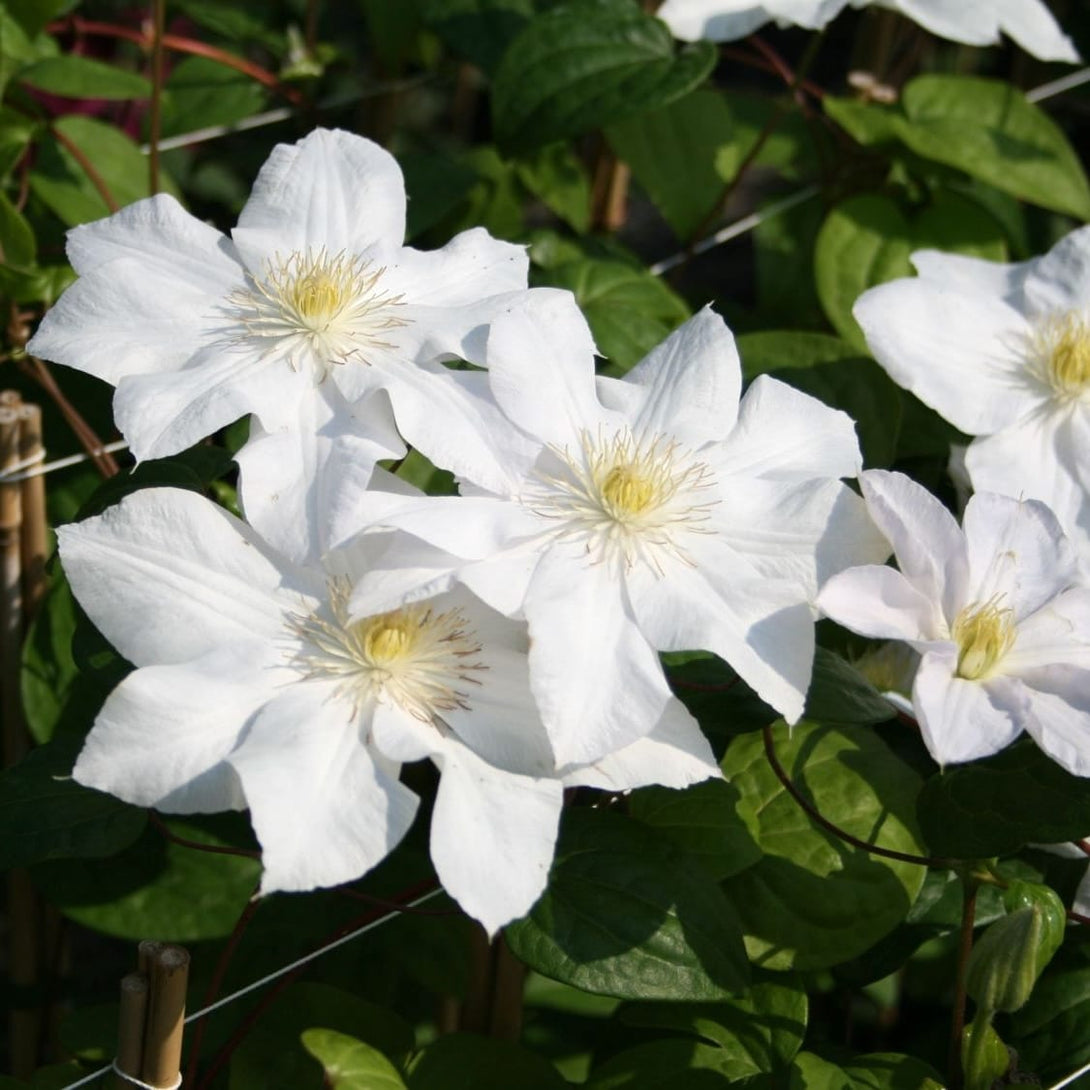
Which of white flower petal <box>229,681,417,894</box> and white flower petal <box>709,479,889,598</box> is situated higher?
white flower petal <box>709,479,889,598</box>

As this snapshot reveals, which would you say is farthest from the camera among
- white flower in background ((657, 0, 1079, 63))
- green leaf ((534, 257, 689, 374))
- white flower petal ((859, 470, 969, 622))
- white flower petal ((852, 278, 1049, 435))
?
white flower in background ((657, 0, 1079, 63))

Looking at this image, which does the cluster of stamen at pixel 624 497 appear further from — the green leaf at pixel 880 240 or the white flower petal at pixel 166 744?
the green leaf at pixel 880 240

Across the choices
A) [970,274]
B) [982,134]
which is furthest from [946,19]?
[970,274]

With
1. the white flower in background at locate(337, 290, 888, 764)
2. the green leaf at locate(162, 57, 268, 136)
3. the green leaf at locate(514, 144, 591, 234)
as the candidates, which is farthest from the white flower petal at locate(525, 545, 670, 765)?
the green leaf at locate(162, 57, 268, 136)

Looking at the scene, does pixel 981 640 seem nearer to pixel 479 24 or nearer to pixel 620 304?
pixel 620 304

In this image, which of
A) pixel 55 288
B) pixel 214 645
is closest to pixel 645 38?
pixel 55 288

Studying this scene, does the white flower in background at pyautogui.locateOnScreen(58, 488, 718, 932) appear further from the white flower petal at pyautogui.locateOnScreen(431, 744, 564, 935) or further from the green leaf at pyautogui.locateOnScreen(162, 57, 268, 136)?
the green leaf at pyautogui.locateOnScreen(162, 57, 268, 136)

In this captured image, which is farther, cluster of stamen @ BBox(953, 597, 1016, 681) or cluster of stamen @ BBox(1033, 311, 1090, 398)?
cluster of stamen @ BBox(1033, 311, 1090, 398)
